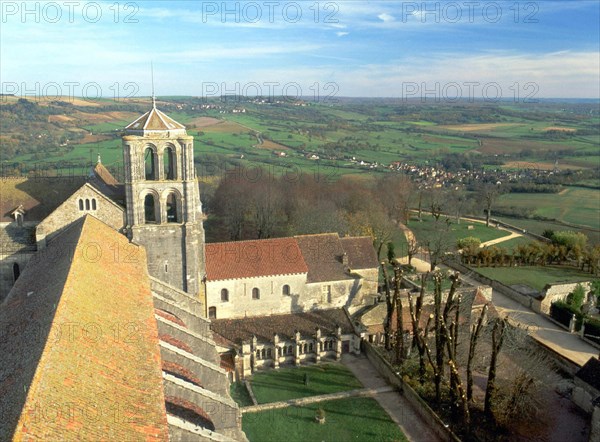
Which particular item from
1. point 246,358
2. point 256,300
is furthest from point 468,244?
point 246,358

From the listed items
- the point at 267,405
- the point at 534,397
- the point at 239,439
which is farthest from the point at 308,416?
the point at 534,397

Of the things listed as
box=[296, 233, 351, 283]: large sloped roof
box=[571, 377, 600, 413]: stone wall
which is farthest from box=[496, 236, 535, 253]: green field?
box=[571, 377, 600, 413]: stone wall

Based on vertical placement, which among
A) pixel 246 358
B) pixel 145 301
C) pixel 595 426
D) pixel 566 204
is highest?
pixel 145 301

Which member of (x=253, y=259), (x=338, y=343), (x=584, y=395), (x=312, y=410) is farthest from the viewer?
(x=253, y=259)

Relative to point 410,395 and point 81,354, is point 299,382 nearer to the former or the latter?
point 410,395

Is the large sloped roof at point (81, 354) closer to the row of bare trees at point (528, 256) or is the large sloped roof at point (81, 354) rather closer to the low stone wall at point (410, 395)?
the low stone wall at point (410, 395)

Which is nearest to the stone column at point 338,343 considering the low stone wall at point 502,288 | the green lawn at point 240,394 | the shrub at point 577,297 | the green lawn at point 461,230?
the green lawn at point 240,394
